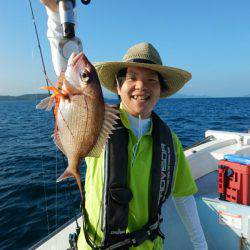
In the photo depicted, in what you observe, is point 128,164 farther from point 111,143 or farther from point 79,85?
point 79,85

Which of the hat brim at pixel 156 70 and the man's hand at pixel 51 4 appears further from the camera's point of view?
the hat brim at pixel 156 70

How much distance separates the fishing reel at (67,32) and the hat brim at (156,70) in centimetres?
41

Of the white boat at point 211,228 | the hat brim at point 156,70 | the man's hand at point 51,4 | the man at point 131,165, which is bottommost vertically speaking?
the white boat at point 211,228

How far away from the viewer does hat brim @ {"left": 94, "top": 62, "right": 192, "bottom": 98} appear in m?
1.99

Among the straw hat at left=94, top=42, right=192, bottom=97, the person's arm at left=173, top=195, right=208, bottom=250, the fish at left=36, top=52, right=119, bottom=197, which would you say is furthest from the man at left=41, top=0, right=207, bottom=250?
the fish at left=36, top=52, right=119, bottom=197

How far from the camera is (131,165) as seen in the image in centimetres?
199

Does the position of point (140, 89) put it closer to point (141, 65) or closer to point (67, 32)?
point (141, 65)

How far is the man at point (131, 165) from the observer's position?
1.86 meters

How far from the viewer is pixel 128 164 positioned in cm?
198

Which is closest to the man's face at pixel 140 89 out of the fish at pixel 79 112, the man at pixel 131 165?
the man at pixel 131 165

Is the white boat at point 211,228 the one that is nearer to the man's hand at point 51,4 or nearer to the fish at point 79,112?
the fish at point 79,112

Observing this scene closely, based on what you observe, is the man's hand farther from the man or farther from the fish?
the fish

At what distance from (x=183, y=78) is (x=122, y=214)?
1.23m

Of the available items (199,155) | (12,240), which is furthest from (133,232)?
(12,240)
